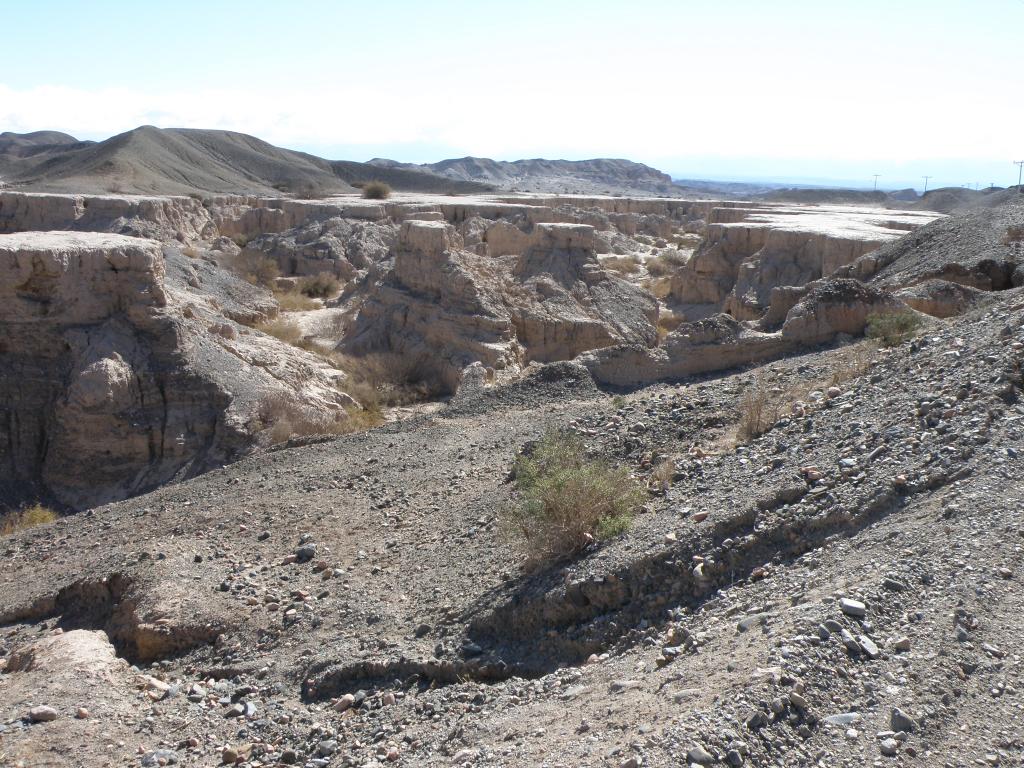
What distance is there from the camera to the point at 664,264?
100.0ft

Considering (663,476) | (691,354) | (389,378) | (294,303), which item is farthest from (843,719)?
(294,303)

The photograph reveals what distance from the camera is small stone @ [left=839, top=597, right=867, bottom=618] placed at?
160 inches

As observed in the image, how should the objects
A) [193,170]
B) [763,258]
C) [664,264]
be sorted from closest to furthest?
[763,258] < [664,264] < [193,170]

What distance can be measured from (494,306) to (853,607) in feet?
41.0

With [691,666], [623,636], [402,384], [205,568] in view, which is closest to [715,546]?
[623,636]

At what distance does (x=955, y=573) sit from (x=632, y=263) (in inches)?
1072

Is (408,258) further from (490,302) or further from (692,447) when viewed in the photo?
(692,447)

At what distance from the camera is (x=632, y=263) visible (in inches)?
1217

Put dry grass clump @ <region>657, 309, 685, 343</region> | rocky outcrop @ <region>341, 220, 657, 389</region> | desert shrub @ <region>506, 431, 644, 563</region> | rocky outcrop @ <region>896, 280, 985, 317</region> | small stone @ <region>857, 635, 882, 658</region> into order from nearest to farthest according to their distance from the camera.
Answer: small stone @ <region>857, 635, 882, 658</region> → desert shrub @ <region>506, 431, 644, 563</region> → rocky outcrop @ <region>896, 280, 985, 317</region> → rocky outcrop @ <region>341, 220, 657, 389</region> → dry grass clump @ <region>657, 309, 685, 343</region>

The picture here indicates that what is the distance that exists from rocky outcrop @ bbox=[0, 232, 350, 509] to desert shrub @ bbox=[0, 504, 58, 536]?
0.60 m

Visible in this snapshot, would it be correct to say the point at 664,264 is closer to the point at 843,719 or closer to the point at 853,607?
the point at 853,607

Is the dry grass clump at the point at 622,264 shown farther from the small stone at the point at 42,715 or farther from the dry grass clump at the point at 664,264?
the small stone at the point at 42,715

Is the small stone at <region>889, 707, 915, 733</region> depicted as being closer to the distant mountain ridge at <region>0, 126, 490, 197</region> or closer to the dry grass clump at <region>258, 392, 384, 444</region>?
the dry grass clump at <region>258, 392, 384, 444</region>

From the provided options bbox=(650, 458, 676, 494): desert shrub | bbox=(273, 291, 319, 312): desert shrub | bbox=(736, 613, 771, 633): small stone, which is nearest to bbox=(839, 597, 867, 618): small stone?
bbox=(736, 613, 771, 633): small stone
